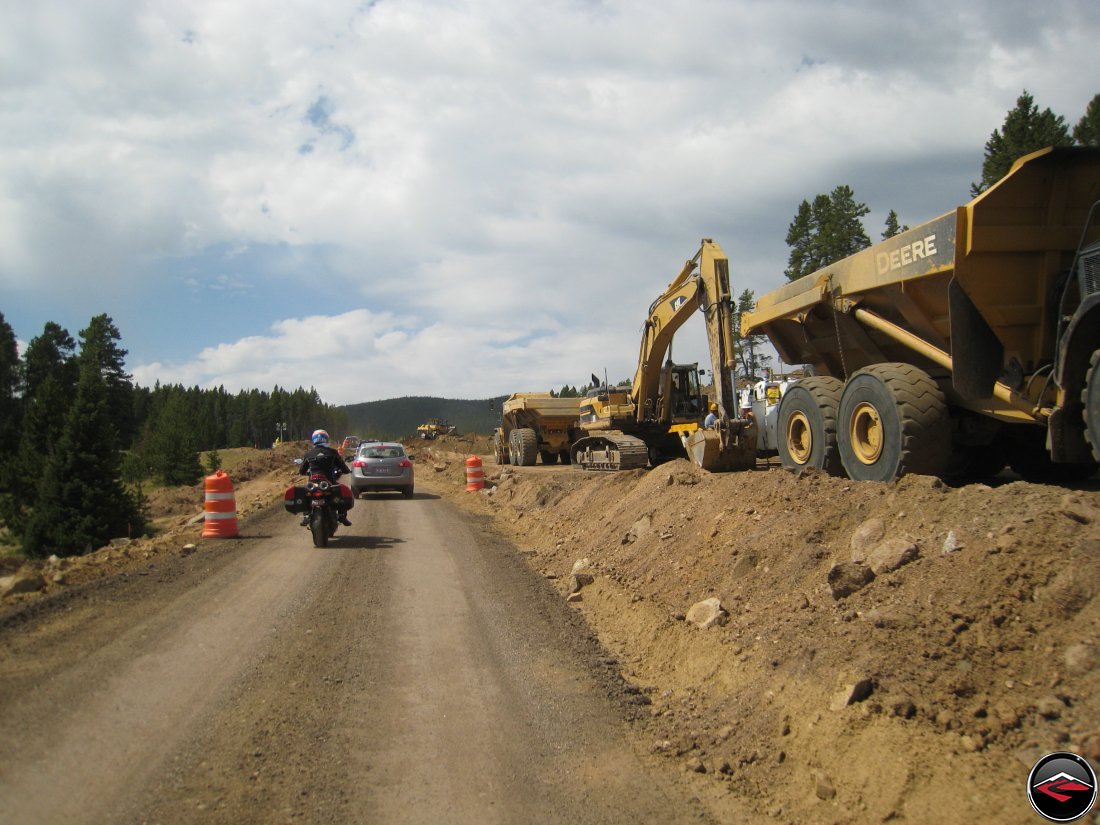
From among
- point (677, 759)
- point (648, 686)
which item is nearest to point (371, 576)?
point (648, 686)

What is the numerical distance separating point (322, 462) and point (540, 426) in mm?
18955

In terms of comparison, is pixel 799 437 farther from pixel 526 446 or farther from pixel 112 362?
pixel 112 362

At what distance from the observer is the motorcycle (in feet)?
37.7

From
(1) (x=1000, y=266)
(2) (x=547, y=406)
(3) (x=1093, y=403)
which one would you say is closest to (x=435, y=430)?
(2) (x=547, y=406)

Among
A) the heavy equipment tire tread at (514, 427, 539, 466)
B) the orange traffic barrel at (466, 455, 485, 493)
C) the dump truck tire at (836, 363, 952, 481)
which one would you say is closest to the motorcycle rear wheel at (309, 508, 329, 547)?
the dump truck tire at (836, 363, 952, 481)

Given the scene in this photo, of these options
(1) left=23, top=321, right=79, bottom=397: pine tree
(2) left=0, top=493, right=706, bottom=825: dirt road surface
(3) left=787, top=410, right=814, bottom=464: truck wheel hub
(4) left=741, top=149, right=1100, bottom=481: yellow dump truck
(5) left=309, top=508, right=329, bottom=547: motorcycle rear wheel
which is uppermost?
(1) left=23, top=321, right=79, bottom=397: pine tree

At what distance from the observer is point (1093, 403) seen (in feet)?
18.5

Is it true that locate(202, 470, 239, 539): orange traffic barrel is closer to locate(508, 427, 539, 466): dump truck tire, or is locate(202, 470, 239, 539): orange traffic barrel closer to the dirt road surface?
the dirt road surface

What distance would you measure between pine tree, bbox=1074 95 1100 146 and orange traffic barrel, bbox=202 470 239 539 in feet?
154

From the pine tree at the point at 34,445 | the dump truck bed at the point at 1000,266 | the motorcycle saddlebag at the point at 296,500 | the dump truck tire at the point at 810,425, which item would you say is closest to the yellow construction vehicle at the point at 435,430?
the pine tree at the point at 34,445

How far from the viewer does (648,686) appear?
18.2 ft

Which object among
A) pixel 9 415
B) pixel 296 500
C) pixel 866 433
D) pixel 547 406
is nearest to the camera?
pixel 866 433

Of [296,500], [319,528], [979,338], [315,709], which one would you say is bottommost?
[315,709]

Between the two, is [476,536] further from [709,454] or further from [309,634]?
[309,634]
